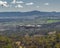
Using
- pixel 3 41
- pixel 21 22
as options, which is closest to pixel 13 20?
pixel 21 22

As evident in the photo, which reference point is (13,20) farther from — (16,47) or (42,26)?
(16,47)

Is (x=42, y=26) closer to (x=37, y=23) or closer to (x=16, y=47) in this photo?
(x=37, y=23)

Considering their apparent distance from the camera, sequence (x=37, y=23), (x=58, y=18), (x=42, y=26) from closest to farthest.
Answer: (x=42, y=26) < (x=37, y=23) < (x=58, y=18)

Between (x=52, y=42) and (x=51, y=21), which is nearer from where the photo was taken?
(x=52, y=42)

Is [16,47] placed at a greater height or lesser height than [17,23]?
greater

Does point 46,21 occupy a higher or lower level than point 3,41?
lower

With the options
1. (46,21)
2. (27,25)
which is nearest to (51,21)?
(46,21)

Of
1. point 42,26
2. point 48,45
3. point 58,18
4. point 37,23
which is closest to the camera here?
point 48,45

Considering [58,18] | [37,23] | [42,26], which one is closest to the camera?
[42,26]

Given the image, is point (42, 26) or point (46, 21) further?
point (46, 21)
